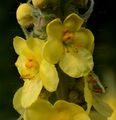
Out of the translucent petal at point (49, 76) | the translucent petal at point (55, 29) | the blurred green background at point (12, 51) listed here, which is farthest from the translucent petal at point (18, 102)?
the blurred green background at point (12, 51)

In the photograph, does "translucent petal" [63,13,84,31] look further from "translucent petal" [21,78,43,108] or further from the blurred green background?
the blurred green background

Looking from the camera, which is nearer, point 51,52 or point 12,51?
point 51,52

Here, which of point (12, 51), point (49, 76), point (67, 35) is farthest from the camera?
point (12, 51)

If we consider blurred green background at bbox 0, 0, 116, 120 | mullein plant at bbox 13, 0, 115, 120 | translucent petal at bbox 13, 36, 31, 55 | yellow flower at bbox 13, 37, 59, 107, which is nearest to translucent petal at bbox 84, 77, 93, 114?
mullein plant at bbox 13, 0, 115, 120

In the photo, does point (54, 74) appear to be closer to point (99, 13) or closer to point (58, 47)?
point (58, 47)

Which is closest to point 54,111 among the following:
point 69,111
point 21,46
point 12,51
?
point 69,111

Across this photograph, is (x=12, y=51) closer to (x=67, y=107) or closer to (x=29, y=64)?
(x=29, y=64)

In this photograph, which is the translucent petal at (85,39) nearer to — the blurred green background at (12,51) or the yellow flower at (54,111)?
the yellow flower at (54,111)
